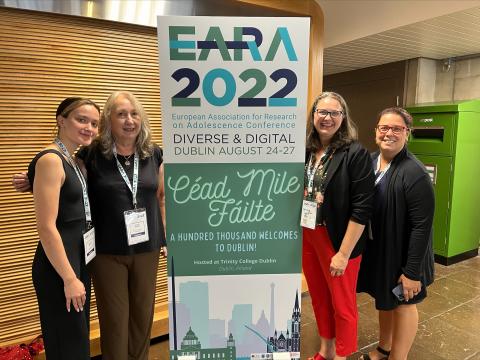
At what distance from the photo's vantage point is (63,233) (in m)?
1.63

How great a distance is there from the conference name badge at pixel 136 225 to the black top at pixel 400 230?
1.32 m

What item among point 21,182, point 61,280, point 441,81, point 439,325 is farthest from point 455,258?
point 21,182

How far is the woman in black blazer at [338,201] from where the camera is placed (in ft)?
6.17

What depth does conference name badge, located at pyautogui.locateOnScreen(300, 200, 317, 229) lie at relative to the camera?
68.7 inches

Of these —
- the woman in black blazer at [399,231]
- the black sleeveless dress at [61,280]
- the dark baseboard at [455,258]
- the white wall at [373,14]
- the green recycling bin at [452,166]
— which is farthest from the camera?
the dark baseboard at [455,258]

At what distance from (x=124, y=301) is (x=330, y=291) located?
3.79ft

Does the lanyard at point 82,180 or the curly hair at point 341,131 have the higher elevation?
the curly hair at point 341,131

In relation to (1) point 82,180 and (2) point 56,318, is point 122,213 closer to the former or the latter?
(1) point 82,180

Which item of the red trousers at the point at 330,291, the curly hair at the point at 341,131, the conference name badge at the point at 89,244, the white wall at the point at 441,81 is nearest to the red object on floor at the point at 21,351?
the conference name badge at the point at 89,244

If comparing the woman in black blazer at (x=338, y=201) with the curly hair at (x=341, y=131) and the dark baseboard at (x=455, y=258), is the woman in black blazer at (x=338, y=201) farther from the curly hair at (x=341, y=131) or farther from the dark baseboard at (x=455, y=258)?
the dark baseboard at (x=455, y=258)

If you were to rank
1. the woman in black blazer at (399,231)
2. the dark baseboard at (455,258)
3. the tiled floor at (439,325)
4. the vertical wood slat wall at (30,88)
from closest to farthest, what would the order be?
the woman in black blazer at (399,231), the vertical wood slat wall at (30,88), the tiled floor at (439,325), the dark baseboard at (455,258)

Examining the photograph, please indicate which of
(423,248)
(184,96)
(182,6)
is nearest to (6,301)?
(184,96)

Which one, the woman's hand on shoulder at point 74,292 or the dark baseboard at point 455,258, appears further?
the dark baseboard at point 455,258

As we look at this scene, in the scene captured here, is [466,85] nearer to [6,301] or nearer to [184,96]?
[184,96]
